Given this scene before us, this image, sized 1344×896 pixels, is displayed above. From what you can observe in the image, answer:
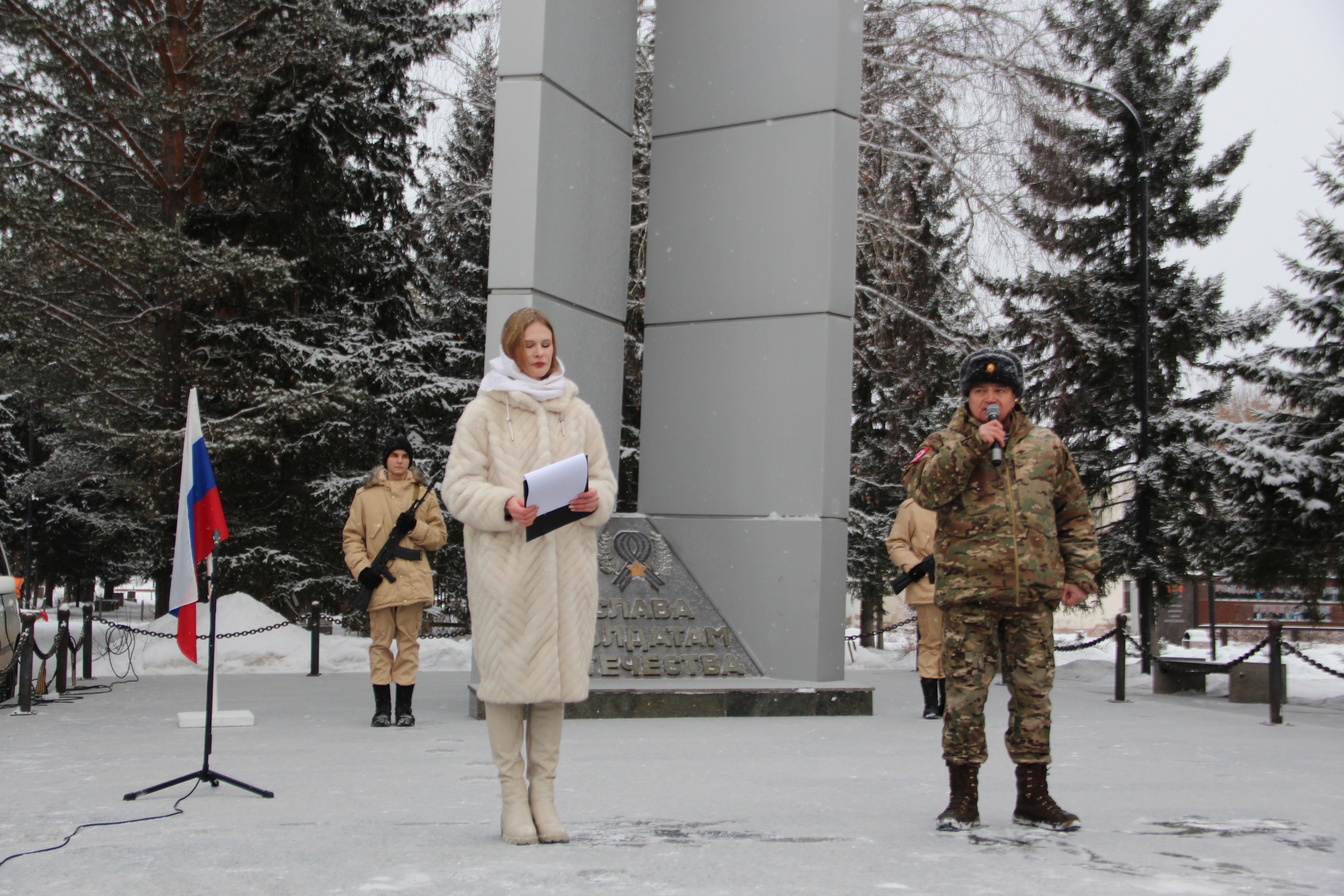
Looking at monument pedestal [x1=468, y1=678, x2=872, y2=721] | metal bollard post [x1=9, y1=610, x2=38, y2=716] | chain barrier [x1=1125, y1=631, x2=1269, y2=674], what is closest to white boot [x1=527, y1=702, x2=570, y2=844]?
monument pedestal [x1=468, y1=678, x2=872, y2=721]

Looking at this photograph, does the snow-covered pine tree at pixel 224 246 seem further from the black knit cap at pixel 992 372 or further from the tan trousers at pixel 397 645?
the black knit cap at pixel 992 372

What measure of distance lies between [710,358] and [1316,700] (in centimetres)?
675

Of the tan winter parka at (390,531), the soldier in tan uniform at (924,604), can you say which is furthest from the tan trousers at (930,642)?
the tan winter parka at (390,531)

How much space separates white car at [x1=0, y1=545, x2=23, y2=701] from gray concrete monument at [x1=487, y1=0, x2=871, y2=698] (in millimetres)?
4901

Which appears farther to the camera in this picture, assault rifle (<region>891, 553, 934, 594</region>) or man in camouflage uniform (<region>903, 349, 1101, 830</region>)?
assault rifle (<region>891, 553, 934, 594</region>)

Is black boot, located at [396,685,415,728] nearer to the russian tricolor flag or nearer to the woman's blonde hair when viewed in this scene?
the russian tricolor flag

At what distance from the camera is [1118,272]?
21.3m

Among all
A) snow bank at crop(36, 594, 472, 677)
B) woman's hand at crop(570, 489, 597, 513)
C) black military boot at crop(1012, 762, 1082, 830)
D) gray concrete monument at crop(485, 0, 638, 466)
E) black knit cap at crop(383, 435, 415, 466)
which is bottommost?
snow bank at crop(36, 594, 472, 677)

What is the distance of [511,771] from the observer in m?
4.74

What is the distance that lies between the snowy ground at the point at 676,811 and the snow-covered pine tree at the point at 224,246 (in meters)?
9.78

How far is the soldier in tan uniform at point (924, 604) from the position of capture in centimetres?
984

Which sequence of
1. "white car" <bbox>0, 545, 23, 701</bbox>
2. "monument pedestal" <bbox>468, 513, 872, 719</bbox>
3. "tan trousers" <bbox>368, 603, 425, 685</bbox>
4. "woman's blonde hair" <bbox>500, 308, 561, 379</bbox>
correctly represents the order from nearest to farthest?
"woman's blonde hair" <bbox>500, 308, 561, 379</bbox>
"tan trousers" <bbox>368, 603, 425, 685</bbox>
"monument pedestal" <bbox>468, 513, 872, 719</bbox>
"white car" <bbox>0, 545, 23, 701</bbox>

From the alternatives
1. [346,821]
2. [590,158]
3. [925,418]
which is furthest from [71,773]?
[925,418]

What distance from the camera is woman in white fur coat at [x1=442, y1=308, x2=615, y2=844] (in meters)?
4.66
